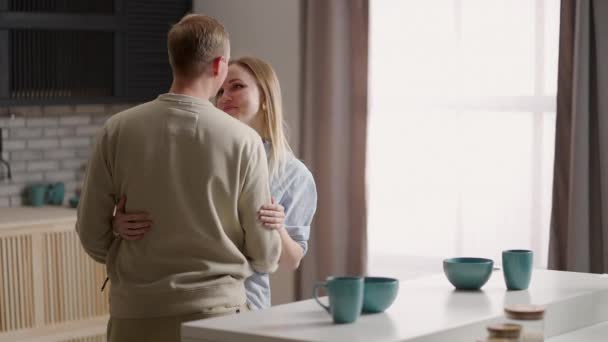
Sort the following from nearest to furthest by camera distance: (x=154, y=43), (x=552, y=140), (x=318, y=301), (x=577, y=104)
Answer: (x=318, y=301) < (x=577, y=104) < (x=552, y=140) < (x=154, y=43)

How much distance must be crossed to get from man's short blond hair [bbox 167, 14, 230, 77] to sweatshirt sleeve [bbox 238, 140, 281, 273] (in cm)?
25

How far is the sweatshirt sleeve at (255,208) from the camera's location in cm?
273

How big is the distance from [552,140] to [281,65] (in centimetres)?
163

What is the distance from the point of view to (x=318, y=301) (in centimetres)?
242

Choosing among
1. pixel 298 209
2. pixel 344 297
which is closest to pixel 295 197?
pixel 298 209

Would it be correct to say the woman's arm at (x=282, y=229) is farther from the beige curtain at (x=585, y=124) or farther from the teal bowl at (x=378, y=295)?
the beige curtain at (x=585, y=124)

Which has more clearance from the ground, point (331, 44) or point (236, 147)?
point (331, 44)

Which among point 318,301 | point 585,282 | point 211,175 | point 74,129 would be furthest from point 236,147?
point 74,129

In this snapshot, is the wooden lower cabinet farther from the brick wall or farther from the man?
the man

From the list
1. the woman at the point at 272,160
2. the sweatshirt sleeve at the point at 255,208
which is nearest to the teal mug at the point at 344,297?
the sweatshirt sleeve at the point at 255,208

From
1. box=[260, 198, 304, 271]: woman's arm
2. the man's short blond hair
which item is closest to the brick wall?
box=[260, 198, 304, 271]: woman's arm

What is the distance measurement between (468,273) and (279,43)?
10.6 feet

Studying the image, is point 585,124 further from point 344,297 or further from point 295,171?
point 344,297

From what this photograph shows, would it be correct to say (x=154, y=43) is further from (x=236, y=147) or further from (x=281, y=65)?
(x=236, y=147)
